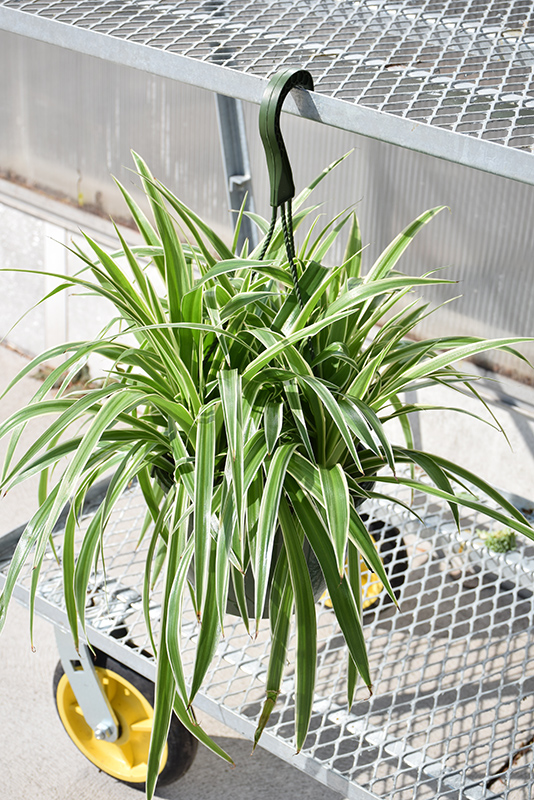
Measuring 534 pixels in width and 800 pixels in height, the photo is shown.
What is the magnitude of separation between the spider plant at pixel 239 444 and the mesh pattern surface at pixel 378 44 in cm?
17

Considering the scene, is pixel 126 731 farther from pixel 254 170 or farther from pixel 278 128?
pixel 254 170

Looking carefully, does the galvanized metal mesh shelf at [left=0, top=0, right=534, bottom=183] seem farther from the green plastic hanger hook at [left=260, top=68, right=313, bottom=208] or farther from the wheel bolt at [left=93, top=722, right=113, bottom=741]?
the wheel bolt at [left=93, top=722, right=113, bottom=741]

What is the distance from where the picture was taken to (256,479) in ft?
3.03

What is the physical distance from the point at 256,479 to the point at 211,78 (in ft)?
1.42

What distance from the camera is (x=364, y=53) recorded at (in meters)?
0.92

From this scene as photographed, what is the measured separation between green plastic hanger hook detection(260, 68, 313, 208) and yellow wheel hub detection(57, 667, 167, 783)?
82 cm

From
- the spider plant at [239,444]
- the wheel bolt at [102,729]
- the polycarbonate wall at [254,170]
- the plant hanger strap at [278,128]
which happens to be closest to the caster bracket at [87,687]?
the wheel bolt at [102,729]

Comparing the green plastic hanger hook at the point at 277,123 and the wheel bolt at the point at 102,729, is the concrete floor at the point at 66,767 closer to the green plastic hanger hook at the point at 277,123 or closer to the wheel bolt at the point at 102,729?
the wheel bolt at the point at 102,729

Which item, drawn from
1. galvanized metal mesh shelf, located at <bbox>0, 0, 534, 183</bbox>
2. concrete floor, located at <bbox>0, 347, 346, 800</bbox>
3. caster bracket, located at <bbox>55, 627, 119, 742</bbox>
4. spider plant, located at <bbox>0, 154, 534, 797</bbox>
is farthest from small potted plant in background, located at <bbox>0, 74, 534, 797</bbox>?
concrete floor, located at <bbox>0, 347, 346, 800</bbox>

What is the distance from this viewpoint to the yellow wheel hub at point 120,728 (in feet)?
4.27

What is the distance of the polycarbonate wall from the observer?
1583mm

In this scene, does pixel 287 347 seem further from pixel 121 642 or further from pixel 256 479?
pixel 121 642

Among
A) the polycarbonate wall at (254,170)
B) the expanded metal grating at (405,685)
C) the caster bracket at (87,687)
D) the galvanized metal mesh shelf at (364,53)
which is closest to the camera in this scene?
the galvanized metal mesh shelf at (364,53)

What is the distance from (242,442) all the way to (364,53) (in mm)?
469
